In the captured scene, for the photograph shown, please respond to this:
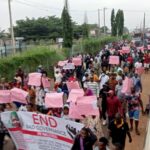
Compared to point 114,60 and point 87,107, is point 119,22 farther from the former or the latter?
point 87,107

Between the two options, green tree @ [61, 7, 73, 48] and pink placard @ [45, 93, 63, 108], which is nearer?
pink placard @ [45, 93, 63, 108]

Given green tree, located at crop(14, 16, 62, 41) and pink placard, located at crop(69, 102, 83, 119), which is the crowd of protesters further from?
green tree, located at crop(14, 16, 62, 41)

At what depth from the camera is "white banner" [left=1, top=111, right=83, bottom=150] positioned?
8.23m

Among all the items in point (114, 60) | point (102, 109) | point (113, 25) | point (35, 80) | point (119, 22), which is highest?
point (119, 22)

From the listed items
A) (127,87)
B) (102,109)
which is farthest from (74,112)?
(127,87)

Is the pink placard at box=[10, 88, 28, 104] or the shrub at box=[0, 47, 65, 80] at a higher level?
the pink placard at box=[10, 88, 28, 104]

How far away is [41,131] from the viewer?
841 centimetres

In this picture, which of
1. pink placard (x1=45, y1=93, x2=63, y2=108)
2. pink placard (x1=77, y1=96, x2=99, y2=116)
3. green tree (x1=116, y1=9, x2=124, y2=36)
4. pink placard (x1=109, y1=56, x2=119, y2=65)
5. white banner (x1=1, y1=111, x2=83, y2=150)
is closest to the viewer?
white banner (x1=1, y1=111, x2=83, y2=150)

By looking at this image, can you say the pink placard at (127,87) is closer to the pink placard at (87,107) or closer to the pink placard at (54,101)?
the pink placard at (54,101)

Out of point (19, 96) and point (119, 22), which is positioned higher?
point (119, 22)

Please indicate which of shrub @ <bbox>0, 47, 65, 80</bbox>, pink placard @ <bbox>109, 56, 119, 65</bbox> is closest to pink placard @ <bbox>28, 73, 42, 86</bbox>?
shrub @ <bbox>0, 47, 65, 80</bbox>

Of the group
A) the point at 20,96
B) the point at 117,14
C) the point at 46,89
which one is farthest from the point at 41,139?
the point at 117,14

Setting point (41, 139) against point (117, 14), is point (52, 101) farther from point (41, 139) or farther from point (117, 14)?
point (117, 14)

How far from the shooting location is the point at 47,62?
90.9 feet
